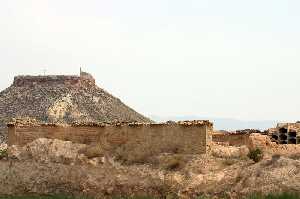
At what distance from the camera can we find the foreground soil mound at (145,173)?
913 inches

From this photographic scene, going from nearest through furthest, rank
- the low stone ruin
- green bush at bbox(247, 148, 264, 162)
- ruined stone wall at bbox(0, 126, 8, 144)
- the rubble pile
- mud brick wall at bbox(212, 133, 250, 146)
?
green bush at bbox(247, 148, 264, 162)
mud brick wall at bbox(212, 133, 250, 146)
the low stone ruin
ruined stone wall at bbox(0, 126, 8, 144)
the rubble pile

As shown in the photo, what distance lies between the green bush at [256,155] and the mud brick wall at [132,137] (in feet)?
6.95

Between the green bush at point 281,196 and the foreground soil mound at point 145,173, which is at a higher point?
the foreground soil mound at point 145,173

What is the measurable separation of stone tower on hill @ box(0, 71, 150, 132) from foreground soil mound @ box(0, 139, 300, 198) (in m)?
28.4

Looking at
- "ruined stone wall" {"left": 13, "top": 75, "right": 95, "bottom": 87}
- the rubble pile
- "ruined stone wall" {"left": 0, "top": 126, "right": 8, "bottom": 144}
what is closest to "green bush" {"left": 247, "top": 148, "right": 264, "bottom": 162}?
the rubble pile

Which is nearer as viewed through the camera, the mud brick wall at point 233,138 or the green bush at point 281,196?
the green bush at point 281,196

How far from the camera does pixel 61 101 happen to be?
61.3 meters

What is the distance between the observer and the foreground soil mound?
23188 millimetres

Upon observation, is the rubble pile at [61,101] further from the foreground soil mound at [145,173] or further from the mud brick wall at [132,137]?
the foreground soil mound at [145,173]

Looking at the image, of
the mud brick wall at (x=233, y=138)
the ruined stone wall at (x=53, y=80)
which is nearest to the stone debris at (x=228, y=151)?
the mud brick wall at (x=233, y=138)

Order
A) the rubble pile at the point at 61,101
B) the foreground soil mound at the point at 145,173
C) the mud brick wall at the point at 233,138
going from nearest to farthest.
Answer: the foreground soil mound at the point at 145,173 < the mud brick wall at the point at 233,138 < the rubble pile at the point at 61,101

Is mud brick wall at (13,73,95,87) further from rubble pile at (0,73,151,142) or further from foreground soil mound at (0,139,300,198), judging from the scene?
foreground soil mound at (0,139,300,198)

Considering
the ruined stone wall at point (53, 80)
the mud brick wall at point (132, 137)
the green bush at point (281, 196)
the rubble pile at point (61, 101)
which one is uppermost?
the ruined stone wall at point (53, 80)

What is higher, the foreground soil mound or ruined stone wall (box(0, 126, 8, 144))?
ruined stone wall (box(0, 126, 8, 144))
